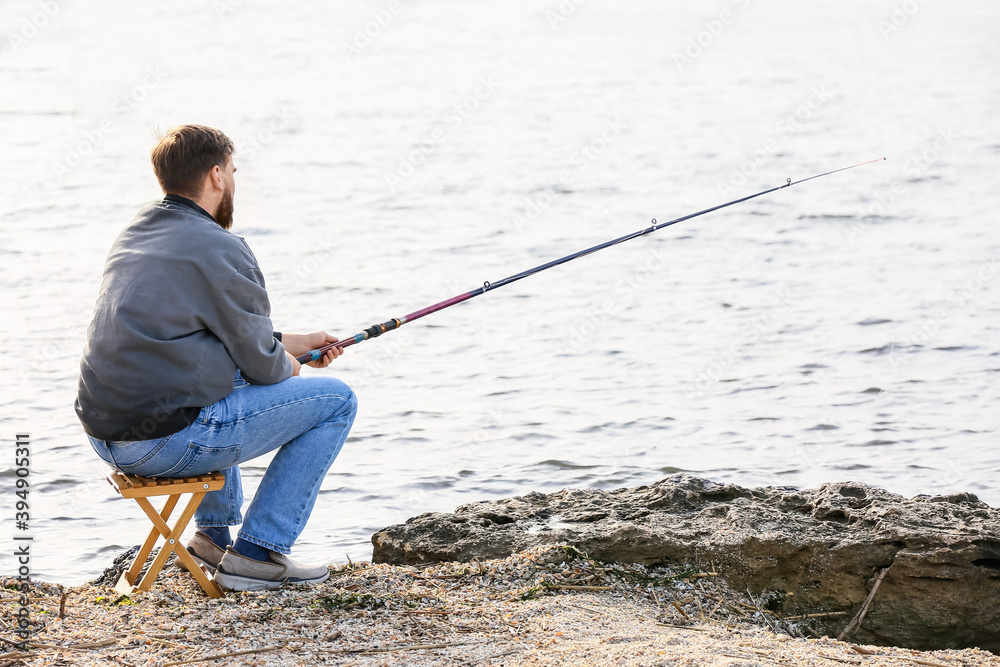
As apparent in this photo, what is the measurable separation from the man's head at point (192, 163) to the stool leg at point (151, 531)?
0.90 meters

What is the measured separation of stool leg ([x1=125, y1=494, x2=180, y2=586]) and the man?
101mm

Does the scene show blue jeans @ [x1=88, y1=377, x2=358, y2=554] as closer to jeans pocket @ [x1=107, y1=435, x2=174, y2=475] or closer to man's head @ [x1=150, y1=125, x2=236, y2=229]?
jeans pocket @ [x1=107, y1=435, x2=174, y2=475]

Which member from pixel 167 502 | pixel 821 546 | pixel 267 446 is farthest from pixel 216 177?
pixel 821 546

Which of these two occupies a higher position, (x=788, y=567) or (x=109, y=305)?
(x=109, y=305)

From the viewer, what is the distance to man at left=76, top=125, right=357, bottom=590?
3379 mm

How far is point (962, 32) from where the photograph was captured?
84.6ft

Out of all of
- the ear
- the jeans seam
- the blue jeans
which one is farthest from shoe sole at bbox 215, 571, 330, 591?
the ear

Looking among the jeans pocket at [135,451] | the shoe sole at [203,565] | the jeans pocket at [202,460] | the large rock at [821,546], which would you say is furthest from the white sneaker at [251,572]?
the large rock at [821,546]

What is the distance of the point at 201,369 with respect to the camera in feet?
11.3

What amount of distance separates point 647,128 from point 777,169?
3.10 metres

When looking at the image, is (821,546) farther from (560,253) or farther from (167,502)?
(560,253)

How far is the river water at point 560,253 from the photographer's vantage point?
6227 mm

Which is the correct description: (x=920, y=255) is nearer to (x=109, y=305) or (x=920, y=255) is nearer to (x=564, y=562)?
(x=564, y=562)

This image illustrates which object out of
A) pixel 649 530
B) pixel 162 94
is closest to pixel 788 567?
pixel 649 530
